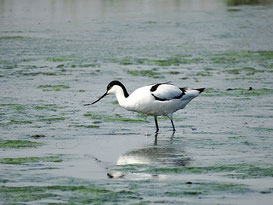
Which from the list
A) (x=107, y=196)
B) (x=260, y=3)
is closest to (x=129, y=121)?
(x=107, y=196)

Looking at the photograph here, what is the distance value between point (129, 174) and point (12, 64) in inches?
532

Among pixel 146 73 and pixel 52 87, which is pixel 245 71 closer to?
pixel 146 73

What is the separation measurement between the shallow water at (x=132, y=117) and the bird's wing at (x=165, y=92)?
1.91 ft

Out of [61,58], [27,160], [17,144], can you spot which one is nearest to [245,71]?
[61,58]

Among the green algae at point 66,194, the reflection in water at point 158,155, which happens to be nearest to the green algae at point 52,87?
the reflection in water at point 158,155

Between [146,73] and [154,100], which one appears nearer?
[154,100]

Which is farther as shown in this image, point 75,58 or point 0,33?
point 0,33

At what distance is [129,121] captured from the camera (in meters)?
15.3

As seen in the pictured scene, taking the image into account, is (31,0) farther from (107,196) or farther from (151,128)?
(107,196)

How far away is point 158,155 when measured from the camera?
12117 mm

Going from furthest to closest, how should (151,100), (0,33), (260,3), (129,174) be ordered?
(260,3), (0,33), (151,100), (129,174)

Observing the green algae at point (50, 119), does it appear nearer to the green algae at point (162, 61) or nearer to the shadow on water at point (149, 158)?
the shadow on water at point (149, 158)

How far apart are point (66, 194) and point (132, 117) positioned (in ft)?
20.6

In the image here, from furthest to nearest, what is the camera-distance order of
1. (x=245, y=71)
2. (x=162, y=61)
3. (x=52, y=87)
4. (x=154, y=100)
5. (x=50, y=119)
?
1. (x=162, y=61)
2. (x=245, y=71)
3. (x=52, y=87)
4. (x=50, y=119)
5. (x=154, y=100)
